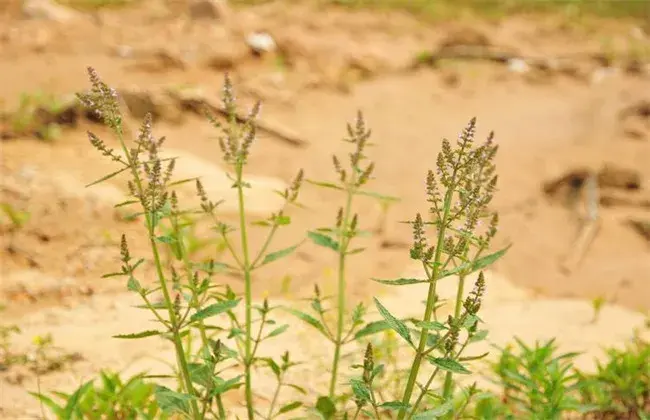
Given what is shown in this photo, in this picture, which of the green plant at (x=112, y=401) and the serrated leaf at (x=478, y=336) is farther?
the green plant at (x=112, y=401)

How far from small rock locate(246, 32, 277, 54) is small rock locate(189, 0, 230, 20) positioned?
1248mm

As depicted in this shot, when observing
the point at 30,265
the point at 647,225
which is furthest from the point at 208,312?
the point at 647,225

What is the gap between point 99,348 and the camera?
3.80 meters

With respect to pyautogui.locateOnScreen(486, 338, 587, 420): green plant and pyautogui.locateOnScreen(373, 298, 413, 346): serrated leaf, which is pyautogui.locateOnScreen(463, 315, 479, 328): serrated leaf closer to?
pyautogui.locateOnScreen(373, 298, 413, 346): serrated leaf

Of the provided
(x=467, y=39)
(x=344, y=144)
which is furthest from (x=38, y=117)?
(x=467, y=39)

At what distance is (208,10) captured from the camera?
11148 mm

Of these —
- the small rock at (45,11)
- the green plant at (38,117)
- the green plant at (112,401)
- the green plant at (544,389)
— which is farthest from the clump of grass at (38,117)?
the green plant at (544,389)

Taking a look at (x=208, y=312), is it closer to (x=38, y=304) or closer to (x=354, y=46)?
(x=38, y=304)

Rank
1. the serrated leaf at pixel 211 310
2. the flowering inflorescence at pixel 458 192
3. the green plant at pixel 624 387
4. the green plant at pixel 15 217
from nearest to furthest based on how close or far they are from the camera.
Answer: the flowering inflorescence at pixel 458 192
the serrated leaf at pixel 211 310
the green plant at pixel 624 387
the green plant at pixel 15 217

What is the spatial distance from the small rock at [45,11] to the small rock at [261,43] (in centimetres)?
265

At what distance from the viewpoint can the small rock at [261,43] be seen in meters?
9.79

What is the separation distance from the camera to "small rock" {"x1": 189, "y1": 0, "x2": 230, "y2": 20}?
36.5 feet

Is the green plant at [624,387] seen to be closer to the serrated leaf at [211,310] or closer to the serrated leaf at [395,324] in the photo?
the serrated leaf at [395,324]

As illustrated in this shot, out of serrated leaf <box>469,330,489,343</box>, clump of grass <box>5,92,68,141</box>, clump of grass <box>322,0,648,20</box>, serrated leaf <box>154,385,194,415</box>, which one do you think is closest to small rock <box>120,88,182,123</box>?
clump of grass <box>5,92,68,141</box>
